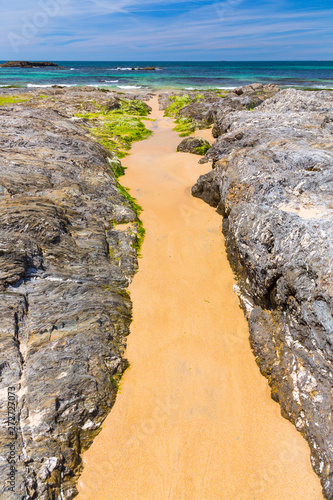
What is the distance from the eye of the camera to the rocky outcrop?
209 inches

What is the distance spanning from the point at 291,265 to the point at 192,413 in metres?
4.10

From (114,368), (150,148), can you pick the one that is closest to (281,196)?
(114,368)

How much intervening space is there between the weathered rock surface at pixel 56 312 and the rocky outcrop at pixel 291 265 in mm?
3864

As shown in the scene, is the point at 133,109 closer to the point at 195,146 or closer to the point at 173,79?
the point at 195,146

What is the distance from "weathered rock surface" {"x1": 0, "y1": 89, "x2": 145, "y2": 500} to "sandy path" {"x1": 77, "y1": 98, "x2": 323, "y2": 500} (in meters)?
0.56

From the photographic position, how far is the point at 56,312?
6816 millimetres

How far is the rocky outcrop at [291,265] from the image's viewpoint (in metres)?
5.31

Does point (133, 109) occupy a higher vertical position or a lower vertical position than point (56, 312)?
higher

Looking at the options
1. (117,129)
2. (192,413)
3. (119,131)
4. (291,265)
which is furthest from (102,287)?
(117,129)

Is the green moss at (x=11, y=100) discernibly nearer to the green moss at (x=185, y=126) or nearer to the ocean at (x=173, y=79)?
the green moss at (x=185, y=126)

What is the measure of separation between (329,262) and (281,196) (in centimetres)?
342

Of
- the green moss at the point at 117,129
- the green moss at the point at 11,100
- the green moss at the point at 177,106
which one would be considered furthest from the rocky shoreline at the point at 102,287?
the green moss at the point at 11,100

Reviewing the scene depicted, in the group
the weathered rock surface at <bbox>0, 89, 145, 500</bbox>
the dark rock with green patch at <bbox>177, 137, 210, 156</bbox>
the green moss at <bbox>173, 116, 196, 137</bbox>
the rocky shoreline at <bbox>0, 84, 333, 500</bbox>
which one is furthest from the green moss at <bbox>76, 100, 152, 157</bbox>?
the weathered rock surface at <bbox>0, 89, 145, 500</bbox>

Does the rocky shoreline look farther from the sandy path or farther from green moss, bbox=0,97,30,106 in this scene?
green moss, bbox=0,97,30,106
